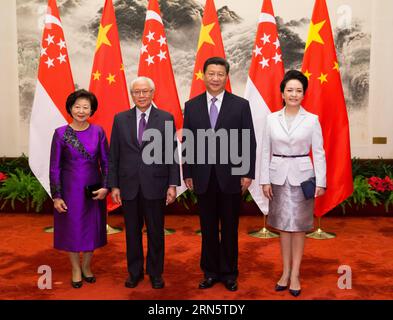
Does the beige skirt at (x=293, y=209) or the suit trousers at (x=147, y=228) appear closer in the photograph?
the beige skirt at (x=293, y=209)

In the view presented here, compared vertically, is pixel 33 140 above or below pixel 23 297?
above

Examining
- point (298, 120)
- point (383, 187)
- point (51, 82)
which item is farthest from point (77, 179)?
point (383, 187)

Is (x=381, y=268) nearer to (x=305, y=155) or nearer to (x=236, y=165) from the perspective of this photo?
(x=305, y=155)

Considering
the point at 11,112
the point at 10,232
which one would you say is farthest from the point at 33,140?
the point at 11,112

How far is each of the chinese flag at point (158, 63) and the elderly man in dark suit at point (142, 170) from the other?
1.81 metres

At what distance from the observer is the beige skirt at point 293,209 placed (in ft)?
10.3

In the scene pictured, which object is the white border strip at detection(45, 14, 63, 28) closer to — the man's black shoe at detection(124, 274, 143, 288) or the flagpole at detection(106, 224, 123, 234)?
the flagpole at detection(106, 224, 123, 234)

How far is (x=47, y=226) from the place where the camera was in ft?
17.8

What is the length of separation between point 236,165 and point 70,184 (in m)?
1.24

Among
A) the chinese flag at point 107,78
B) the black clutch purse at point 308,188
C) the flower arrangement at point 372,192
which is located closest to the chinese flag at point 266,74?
the chinese flag at point 107,78

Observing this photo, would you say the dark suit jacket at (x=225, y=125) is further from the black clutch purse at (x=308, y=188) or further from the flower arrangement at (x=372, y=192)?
the flower arrangement at (x=372, y=192)

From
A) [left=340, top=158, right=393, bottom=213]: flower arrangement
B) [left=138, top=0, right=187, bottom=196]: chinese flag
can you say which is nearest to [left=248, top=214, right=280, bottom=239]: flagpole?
[left=138, top=0, right=187, bottom=196]: chinese flag

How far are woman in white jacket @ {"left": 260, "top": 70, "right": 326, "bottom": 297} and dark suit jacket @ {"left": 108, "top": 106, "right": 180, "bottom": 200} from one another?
0.71 metres

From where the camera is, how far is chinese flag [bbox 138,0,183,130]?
5105mm
